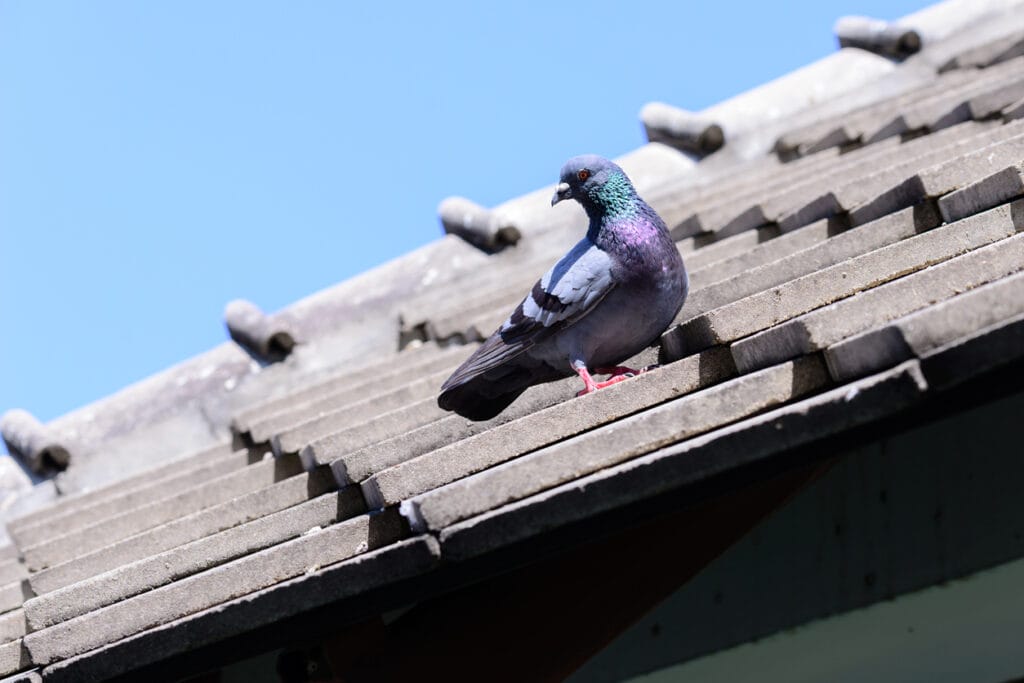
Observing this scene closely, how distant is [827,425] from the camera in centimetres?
165

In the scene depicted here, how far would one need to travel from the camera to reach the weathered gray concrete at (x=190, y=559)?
7.60 feet

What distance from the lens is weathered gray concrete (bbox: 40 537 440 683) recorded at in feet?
6.16

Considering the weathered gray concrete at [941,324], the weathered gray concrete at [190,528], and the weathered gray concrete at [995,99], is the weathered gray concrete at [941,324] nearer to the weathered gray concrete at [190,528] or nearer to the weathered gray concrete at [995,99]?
the weathered gray concrete at [190,528]

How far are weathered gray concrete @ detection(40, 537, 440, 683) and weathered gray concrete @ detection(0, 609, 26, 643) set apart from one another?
1.70 feet

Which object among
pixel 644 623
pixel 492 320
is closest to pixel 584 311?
pixel 644 623

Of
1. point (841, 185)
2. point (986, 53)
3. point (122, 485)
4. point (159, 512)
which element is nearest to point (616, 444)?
point (841, 185)

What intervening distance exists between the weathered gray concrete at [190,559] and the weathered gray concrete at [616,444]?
1.56ft

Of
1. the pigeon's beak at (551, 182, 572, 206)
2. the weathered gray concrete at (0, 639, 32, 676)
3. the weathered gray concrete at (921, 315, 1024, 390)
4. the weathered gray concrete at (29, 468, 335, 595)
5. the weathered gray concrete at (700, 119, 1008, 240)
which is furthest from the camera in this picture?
the weathered gray concrete at (700, 119, 1008, 240)

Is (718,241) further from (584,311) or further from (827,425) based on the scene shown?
(827,425)

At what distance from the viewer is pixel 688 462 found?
1719 millimetres

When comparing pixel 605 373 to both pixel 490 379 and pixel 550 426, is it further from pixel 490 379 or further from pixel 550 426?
pixel 550 426

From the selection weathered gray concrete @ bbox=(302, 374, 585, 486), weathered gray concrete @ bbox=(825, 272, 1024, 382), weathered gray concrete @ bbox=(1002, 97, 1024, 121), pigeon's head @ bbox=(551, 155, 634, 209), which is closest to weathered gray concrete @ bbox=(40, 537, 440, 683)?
weathered gray concrete @ bbox=(302, 374, 585, 486)

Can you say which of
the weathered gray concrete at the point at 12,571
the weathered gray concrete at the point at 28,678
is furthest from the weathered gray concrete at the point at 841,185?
the weathered gray concrete at the point at 12,571

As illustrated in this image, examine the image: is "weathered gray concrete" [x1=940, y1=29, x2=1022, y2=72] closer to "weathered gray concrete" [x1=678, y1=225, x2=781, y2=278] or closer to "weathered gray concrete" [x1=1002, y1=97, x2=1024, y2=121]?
"weathered gray concrete" [x1=1002, y1=97, x2=1024, y2=121]
